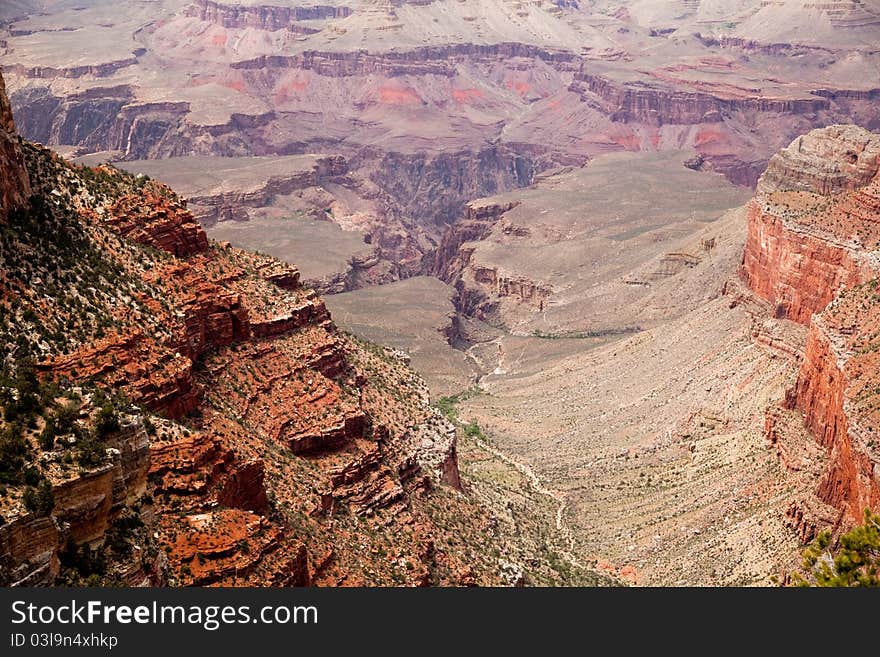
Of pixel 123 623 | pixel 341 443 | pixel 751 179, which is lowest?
pixel 751 179

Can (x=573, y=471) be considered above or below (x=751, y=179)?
above

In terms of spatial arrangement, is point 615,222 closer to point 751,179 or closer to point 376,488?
point 751,179

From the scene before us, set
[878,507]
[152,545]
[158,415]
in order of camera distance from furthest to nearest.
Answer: [878,507], [158,415], [152,545]

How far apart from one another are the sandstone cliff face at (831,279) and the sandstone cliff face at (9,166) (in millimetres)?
28875

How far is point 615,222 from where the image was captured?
147 meters

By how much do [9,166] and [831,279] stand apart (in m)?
45.6

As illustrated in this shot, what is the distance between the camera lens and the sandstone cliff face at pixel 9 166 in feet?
128

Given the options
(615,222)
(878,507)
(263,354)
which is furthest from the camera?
(615,222)

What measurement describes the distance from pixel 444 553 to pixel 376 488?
3.24m

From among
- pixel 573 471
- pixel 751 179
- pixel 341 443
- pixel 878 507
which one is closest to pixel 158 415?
pixel 341 443

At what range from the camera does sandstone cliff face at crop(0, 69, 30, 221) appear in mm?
38963

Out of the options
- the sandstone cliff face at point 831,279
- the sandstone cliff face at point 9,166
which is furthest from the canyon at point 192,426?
the sandstone cliff face at point 831,279

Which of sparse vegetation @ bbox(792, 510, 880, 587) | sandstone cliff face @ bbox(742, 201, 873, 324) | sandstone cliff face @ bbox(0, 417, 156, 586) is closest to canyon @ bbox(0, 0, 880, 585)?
sandstone cliff face @ bbox(0, 417, 156, 586)

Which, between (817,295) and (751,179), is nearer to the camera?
(817,295)
